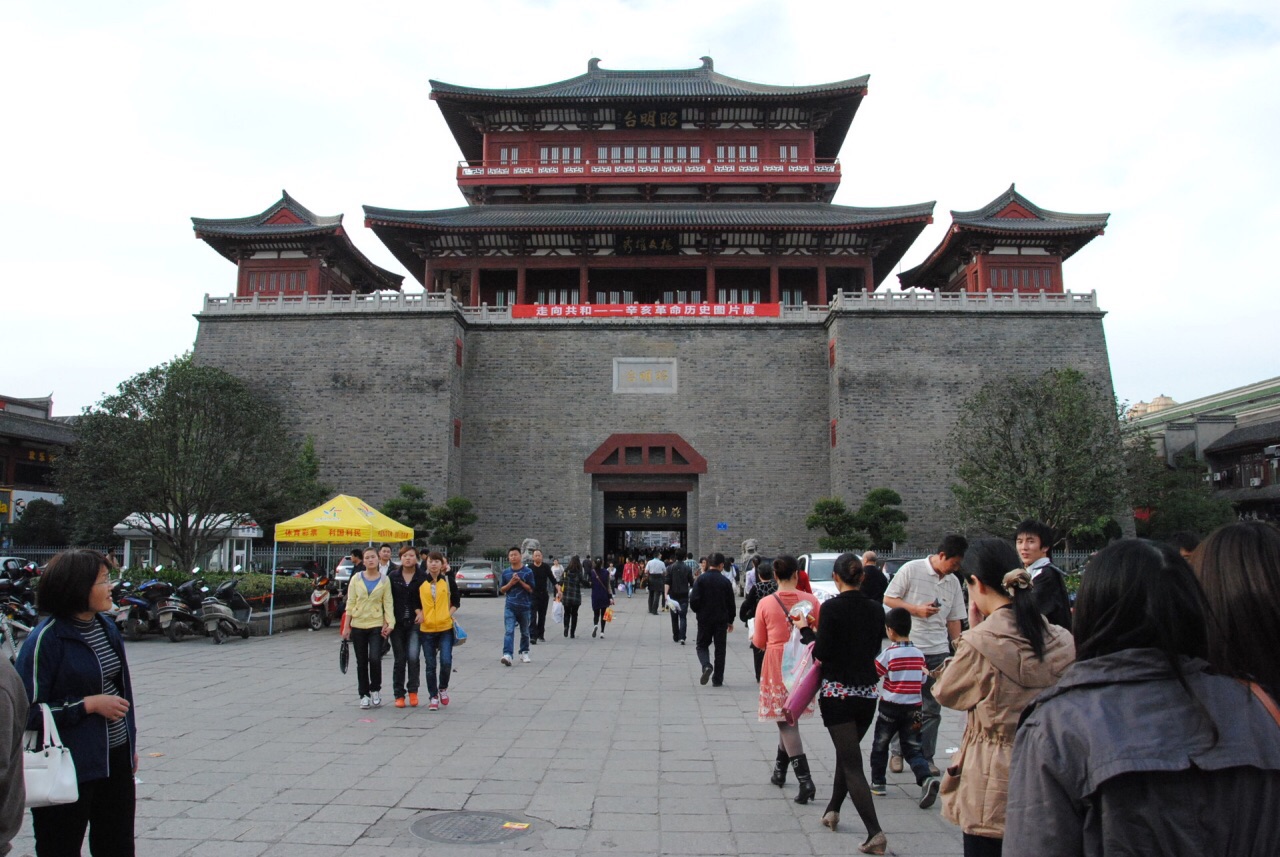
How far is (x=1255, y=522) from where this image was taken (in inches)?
75.5

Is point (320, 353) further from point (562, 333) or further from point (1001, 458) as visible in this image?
point (1001, 458)

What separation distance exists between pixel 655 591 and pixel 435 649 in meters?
10.7

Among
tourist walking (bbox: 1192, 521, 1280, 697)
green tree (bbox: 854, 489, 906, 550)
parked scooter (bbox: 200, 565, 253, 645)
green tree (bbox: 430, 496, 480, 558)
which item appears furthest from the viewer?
green tree (bbox: 430, 496, 480, 558)

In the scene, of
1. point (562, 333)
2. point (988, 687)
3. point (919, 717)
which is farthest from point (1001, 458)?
point (988, 687)

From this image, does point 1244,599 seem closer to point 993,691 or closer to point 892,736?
point 993,691

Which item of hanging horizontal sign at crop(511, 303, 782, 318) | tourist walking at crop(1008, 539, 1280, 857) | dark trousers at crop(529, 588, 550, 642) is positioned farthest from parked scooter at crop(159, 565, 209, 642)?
hanging horizontal sign at crop(511, 303, 782, 318)

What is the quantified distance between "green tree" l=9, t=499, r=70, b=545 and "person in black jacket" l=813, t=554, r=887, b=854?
28.6 m

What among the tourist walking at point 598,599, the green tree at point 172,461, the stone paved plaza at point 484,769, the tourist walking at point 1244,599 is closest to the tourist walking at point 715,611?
the stone paved plaza at point 484,769

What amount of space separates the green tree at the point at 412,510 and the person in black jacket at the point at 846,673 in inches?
830

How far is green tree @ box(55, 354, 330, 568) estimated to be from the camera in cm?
1897

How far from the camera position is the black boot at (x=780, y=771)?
17.5 feet

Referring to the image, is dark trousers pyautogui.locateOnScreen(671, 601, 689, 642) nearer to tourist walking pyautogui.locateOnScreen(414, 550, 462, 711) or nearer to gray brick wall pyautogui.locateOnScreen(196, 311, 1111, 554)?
tourist walking pyautogui.locateOnScreen(414, 550, 462, 711)

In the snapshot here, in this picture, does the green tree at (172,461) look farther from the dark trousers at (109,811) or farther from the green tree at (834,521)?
the dark trousers at (109,811)

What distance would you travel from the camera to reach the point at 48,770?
298 centimetres
